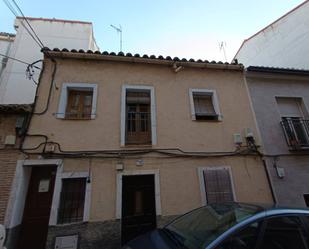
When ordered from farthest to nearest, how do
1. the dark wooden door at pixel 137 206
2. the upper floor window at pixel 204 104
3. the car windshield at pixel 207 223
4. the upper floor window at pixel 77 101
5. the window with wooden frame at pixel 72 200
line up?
the upper floor window at pixel 204 104 → the upper floor window at pixel 77 101 → the dark wooden door at pixel 137 206 → the window with wooden frame at pixel 72 200 → the car windshield at pixel 207 223

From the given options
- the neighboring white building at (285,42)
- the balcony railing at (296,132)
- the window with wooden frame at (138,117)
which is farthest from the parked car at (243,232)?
the neighboring white building at (285,42)

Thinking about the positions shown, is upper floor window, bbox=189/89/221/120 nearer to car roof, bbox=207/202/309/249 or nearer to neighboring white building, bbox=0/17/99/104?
car roof, bbox=207/202/309/249

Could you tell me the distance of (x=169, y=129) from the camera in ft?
17.3

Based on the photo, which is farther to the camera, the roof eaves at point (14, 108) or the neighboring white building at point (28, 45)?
the neighboring white building at point (28, 45)

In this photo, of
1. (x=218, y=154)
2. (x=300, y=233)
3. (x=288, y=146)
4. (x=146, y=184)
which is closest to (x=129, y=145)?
(x=146, y=184)

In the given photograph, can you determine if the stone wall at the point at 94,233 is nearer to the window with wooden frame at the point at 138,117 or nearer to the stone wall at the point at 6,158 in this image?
the stone wall at the point at 6,158

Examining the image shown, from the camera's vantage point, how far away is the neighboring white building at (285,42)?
28.5 feet

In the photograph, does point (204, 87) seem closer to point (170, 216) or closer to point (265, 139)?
point (265, 139)

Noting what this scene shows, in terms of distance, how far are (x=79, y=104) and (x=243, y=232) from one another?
5.21 meters

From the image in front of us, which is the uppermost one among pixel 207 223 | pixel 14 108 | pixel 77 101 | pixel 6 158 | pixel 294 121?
pixel 77 101

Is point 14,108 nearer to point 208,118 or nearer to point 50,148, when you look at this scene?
point 50,148

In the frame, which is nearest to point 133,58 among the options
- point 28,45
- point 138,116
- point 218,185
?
point 138,116

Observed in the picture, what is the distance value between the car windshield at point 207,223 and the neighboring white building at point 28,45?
9.89 metres

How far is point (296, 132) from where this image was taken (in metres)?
5.97
